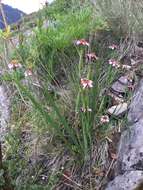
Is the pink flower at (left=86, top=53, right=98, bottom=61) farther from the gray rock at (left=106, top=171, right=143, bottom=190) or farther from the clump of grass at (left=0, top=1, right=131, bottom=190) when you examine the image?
the gray rock at (left=106, top=171, right=143, bottom=190)

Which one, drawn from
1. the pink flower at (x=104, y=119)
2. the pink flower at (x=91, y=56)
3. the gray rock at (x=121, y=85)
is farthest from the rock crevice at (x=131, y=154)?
the pink flower at (x=91, y=56)

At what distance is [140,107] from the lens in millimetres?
3682

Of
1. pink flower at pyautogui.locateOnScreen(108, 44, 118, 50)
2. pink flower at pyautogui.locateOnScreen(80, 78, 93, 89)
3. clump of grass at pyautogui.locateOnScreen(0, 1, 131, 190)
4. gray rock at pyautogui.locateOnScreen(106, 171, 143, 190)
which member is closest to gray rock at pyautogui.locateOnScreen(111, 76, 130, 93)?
clump of grass at pyautogui.locateOnScreen(0, 1, 131, 190)

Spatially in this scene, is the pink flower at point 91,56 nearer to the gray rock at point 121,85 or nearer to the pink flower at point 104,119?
the gray rock at point 121,85

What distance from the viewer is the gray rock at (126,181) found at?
3110 millimetres

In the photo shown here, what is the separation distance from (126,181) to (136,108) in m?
0.71

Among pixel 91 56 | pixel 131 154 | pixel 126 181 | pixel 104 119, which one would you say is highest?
pixel 91 56

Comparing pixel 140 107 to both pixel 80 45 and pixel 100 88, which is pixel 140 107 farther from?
pixel 80 45

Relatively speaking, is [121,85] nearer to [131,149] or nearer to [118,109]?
[118,109]

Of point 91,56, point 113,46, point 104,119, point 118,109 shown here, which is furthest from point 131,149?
point 113,46

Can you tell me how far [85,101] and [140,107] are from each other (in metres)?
0.42

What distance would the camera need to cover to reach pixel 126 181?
10.4 ft

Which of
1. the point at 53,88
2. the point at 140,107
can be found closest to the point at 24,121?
the point at 53,88

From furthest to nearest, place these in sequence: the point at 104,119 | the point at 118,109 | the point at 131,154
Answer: the point at 118,109, the point at 104,119, the point at 131,154
